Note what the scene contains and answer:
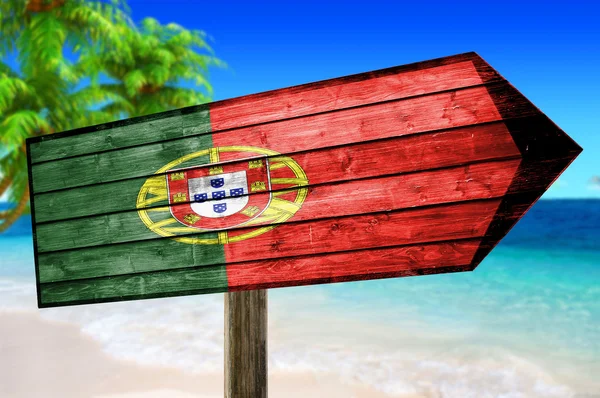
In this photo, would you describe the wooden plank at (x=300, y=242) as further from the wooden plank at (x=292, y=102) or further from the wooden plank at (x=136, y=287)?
the wooden plank at (x=292, y=102)

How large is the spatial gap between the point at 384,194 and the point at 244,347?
102 centimetres

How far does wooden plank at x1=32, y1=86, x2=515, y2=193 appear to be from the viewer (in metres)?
1.91

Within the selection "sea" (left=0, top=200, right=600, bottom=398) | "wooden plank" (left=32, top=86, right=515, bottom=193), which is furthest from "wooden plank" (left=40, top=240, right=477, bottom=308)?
"sea" (left=0, top=200, right=600, bottom=398)

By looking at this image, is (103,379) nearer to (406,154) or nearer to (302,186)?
(302,186)

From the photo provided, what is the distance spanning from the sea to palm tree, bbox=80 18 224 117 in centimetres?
563

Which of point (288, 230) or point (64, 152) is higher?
point (64, 152)

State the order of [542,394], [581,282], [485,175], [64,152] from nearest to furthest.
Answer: [485,175], [64,152], [542,394], [581,282]

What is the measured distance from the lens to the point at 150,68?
1470 cm

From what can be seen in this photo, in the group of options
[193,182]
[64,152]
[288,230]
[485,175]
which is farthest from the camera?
[64,152]

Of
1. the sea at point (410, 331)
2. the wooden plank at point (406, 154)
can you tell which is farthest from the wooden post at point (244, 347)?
the sea at point (410, 331)

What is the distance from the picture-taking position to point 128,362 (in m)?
6.59

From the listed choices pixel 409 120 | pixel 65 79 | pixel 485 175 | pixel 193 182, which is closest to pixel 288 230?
pixel 193 182

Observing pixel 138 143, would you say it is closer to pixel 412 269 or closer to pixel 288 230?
pixel 288 230

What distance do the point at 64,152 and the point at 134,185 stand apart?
45 centimetres
